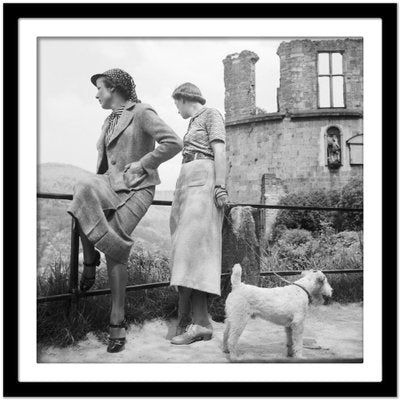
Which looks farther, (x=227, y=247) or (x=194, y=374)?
(x=227, y=247)

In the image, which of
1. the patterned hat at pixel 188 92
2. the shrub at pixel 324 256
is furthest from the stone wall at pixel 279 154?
the patterned hat at pixel 188 92

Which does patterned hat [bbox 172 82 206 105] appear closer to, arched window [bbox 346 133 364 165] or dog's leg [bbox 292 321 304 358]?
arched window [bbox 346 133 364 165]

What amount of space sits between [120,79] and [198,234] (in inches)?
53.2

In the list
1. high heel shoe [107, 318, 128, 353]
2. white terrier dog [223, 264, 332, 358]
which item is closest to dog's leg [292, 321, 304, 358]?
white terrier dog [223, 264, 332, 358]

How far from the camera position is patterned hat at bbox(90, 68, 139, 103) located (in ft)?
14.3

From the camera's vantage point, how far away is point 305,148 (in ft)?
42.6

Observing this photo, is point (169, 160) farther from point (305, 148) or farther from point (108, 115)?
point (305, 148)

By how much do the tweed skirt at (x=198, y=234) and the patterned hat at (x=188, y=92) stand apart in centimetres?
54

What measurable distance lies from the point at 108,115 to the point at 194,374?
2.11 m

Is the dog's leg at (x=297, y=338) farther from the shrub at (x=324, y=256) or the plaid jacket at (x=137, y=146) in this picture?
the plaid jacket at (x=137, y=146)

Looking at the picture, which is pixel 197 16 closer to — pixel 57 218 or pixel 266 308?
pixel 266 308

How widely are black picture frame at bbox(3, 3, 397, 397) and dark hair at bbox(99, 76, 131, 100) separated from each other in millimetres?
474

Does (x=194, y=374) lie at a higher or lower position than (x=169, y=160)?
lower

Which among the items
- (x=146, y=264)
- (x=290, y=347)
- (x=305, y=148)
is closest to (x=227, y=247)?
(x=146, y=264)
